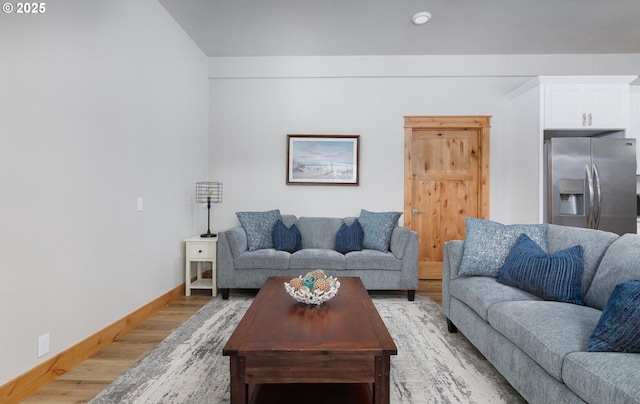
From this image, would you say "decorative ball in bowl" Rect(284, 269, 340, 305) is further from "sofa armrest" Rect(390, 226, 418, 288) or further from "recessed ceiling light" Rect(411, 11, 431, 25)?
"recessed ceiling light" Rect(411, 11, 431, 25)

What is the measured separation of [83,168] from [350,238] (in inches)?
103

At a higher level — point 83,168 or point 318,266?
point 83,168

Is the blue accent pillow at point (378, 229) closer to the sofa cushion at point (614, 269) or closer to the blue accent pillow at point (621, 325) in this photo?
the sofa cushion at point (614, 269)

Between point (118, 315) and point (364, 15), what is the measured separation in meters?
3.56

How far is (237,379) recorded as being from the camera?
55.1 inches

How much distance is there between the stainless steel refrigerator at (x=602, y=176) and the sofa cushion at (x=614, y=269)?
198 cm

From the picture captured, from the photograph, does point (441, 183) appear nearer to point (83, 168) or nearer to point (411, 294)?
point (411, 294)

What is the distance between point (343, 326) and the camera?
165 cm

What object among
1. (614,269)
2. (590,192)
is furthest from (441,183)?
(614,269)

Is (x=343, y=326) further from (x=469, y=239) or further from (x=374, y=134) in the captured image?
(x=374, y=134)

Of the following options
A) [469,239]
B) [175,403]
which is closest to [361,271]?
[469,239]

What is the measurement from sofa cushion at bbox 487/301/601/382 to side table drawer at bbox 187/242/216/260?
2798 mm

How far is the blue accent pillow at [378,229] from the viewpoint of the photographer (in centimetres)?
372

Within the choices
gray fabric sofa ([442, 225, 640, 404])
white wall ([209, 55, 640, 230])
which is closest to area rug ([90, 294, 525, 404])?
gray fabric sofa ([442, 225, 640, 404])
